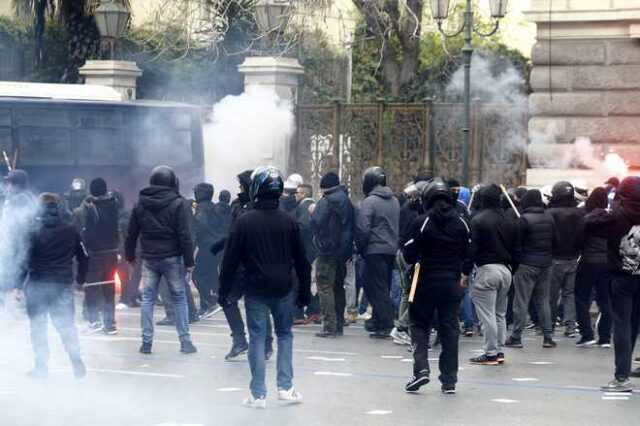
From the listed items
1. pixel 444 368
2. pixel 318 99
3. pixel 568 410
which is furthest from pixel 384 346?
pixel 318 99

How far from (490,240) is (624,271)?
7.08ft

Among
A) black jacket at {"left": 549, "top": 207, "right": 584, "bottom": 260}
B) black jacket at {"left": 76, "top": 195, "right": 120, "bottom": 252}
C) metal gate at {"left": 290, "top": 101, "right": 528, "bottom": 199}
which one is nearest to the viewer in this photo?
black jacket at {"left": 549, "top": 207, "right": 584, "bottom": 260}

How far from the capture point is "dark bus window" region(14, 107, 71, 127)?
24594 mm

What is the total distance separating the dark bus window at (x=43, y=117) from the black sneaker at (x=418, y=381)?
536 inches

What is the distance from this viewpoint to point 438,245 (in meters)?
12.6

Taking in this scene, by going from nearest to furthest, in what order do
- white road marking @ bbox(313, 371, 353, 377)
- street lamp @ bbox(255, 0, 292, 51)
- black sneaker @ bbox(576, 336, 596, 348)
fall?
white road marking @ bbox(313, 371, 353, 377) → black sneaker @ bbox(576, 336, 596, 348) → street lamp @ bbox(255, 0, 292, 51)

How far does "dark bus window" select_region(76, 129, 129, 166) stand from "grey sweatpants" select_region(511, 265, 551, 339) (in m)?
11.2

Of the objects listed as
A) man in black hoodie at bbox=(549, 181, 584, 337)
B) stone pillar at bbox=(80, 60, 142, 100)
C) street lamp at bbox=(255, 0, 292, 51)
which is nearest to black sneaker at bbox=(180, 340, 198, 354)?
man in black hoodie at bbox=(549, 181, 584, 337)

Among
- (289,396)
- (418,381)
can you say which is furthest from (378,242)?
(289,396)

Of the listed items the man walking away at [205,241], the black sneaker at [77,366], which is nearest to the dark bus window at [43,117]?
the man walking away at [205,241]

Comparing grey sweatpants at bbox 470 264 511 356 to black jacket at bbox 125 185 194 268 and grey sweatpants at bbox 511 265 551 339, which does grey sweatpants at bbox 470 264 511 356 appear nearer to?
grey sweatpants at bbox 511 265 551 339

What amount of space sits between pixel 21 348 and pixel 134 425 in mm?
4482

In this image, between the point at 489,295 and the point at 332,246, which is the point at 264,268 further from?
the point at 332,246

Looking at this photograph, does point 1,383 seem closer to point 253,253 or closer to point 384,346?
point 253,253
